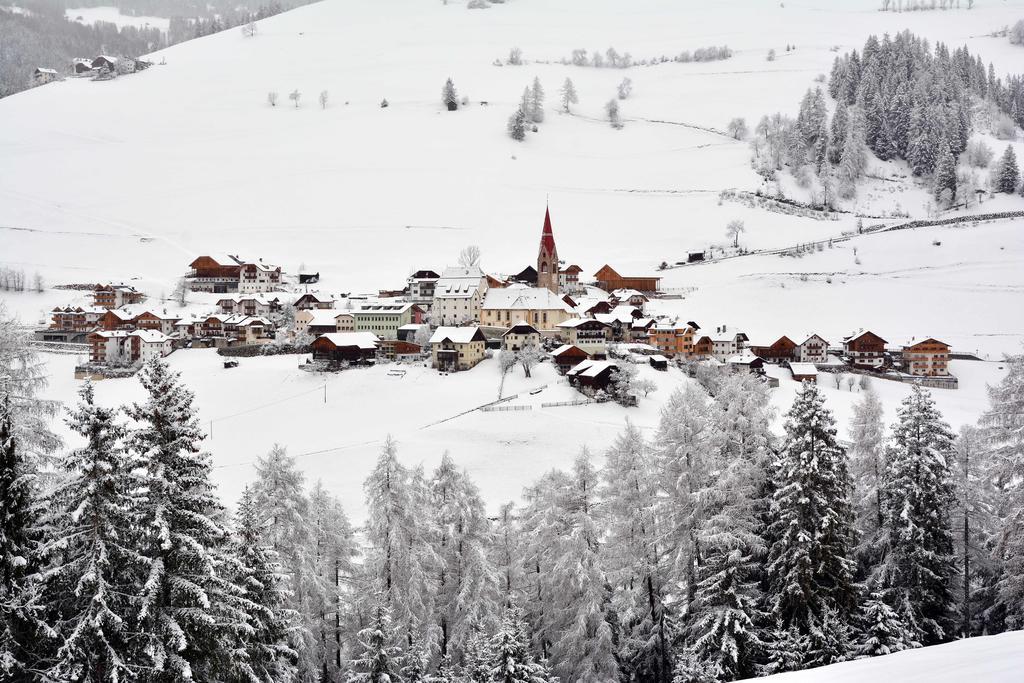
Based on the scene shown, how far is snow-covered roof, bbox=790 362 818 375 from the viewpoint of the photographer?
64625mm

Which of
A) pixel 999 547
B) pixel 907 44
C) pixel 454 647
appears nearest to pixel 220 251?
pixel 454 647

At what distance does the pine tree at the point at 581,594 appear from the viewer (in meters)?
21.6

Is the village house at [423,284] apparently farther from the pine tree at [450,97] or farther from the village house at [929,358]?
the pine tree at [450,97]

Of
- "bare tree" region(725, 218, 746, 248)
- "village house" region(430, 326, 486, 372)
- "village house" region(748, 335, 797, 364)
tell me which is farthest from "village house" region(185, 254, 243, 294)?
"bare tree" region(725, 218, 746, 248)

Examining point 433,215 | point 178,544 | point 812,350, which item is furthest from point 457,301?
point 178,544

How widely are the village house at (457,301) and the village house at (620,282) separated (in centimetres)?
2206

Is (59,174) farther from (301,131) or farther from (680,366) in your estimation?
(680,366)

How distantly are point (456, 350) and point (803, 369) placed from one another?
103 ft

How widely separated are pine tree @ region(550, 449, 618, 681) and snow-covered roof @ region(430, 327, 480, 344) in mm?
36617

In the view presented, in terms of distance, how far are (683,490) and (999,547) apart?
328 inches

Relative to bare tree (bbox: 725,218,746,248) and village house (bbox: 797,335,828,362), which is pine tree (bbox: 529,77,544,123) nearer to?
bare tree (bbox: 725,218,746,248)

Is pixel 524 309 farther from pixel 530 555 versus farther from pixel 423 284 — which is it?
pixel 530 555

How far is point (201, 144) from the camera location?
14638 cm

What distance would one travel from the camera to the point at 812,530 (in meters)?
20.1
